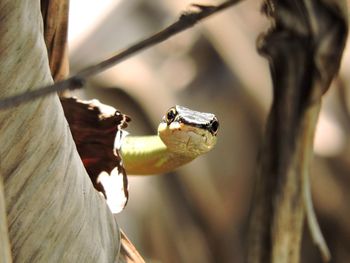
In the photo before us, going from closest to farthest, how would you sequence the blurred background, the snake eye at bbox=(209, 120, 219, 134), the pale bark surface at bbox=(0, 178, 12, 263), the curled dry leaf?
the pale bark surface at bbox=(0, 178, 12, 263) → the curled dry leaf → the snake eye at bbox=(209, 120, 219, 134) → the blurred background

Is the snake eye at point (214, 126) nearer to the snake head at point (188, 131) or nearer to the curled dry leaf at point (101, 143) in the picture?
the snake head at point (188, 131)

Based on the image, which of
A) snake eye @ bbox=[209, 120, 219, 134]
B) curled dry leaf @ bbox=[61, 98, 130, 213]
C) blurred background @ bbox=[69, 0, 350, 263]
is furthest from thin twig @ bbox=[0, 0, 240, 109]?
blurred background @ bbox=[69, 0, 350, 263]

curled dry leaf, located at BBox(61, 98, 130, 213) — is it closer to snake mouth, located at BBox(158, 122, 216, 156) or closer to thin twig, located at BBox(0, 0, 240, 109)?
snake mouth, located at BBox(158, 122, 216, 156)

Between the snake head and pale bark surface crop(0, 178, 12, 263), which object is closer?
pale bark surface crop(0, 178, 12, 263)

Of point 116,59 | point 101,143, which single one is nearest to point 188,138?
→ point 101,143

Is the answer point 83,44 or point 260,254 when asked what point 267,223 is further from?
point 83,44

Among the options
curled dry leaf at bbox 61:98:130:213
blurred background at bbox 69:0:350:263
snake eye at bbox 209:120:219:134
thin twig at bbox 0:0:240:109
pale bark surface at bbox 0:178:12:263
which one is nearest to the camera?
thin twig at bbox 0:0:240:109

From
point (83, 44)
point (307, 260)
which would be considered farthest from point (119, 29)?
point (307, 260)
